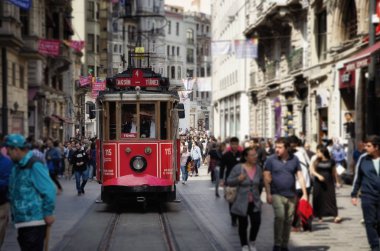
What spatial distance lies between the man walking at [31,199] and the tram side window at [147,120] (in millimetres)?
9713

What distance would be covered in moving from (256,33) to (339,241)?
114 feet

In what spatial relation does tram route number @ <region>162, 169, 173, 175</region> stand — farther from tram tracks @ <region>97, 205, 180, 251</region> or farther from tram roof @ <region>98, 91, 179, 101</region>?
tram roof @ <region>98, 91, 179, 101</region>

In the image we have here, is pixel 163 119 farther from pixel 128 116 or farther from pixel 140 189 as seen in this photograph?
pixel 140 189

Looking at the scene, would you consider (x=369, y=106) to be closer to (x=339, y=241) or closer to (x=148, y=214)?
(x=148, y=214)

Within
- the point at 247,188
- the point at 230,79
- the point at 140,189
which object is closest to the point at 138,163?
the point at 140,189

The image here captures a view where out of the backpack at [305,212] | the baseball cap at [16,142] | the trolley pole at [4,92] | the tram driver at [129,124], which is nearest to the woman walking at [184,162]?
the trolley pole at [4,92]

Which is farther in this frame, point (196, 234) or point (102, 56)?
point (102, 56)

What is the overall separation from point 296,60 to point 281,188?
2626 cm

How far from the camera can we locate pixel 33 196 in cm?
741

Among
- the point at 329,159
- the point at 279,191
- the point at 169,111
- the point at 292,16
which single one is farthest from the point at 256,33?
the point at 279,191

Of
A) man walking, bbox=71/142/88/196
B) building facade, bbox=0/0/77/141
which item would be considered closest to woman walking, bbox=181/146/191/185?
man walking, bbox=71/142/88/196

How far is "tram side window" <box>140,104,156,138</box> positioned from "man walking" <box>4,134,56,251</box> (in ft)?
31.9

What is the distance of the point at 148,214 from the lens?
17078 millimetres

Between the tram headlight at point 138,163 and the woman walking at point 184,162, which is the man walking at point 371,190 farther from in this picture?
the woman walking at point 184,162
